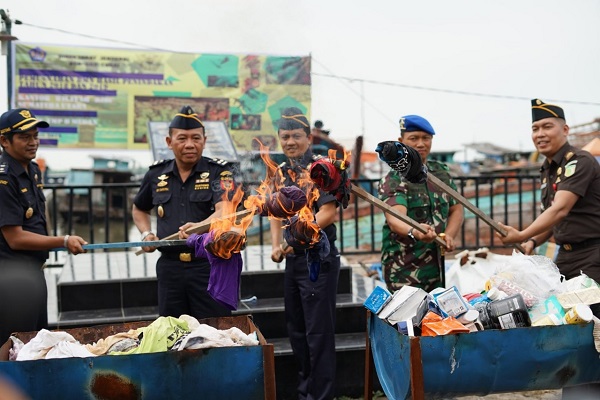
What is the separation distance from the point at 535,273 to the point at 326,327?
5.06 feet

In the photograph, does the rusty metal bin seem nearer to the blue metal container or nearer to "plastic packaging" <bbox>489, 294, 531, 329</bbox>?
the blue metal container

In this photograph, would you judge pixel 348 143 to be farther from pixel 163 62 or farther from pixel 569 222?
pixel 569 222

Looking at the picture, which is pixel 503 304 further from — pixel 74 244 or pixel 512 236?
pixel 74 244

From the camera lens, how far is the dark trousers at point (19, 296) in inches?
156

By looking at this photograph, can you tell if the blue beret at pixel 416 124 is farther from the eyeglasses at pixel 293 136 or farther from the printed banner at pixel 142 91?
the printed banner at pixel 142 91

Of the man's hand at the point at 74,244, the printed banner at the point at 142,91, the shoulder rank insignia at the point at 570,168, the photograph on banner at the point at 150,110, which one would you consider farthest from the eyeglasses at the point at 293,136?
the photograph on banner at the point at 150,110

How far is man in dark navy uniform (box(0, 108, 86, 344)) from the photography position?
3904mm

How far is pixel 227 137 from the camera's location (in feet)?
28.6

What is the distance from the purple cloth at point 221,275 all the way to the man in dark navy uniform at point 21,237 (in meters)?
0.86

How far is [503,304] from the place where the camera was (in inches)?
126

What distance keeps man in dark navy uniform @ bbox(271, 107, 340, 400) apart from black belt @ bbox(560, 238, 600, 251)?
1.75 metres

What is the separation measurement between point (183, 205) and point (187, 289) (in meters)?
0.64

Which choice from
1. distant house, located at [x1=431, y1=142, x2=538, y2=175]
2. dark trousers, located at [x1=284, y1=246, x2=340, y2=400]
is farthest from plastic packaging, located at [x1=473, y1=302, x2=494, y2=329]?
distant house, located at [x1=431, y1=142, x2=538, y2=175]

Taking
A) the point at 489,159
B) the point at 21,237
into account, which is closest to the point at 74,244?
the point at 21,237
